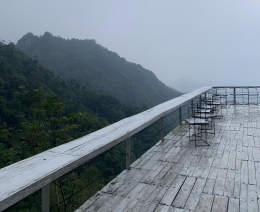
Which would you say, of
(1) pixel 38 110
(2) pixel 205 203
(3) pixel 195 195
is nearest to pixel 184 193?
(3) pixel 195 195

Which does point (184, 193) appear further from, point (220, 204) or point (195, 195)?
point (220, 204)

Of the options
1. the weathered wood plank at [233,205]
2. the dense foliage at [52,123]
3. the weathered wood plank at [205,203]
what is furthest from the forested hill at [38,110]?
the weathered wood plank at [233,205]

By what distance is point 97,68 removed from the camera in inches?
2072

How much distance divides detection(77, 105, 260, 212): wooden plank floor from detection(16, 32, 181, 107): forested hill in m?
35.3

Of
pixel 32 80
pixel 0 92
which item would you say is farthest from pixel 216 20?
pixel 0 92

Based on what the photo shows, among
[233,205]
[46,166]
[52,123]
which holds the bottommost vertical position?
[52,123]

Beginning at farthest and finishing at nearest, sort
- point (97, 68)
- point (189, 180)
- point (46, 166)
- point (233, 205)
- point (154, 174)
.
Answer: point (97, 68) → point (154, 174) → point (189, 180) → point (233, 205) → point (46, 166)

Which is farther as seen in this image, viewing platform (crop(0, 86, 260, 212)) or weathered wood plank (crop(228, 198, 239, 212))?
weathered wood plank (crop(228, 198, 239, 212))

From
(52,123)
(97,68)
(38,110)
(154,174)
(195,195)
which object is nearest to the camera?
(195,195)

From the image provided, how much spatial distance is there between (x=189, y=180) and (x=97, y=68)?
51.6 m

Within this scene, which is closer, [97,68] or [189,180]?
[189,180]

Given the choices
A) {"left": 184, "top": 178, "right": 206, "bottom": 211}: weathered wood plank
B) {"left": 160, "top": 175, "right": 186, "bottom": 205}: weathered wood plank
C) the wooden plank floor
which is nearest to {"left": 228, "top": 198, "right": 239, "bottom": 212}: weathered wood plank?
the wooden plank floor

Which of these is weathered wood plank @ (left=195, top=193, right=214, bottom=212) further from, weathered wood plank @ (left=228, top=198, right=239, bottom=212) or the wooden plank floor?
weathered wood plank @ (left=228, top=198, right=239, bottom=212)

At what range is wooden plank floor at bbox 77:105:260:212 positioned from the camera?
78.2 inches
